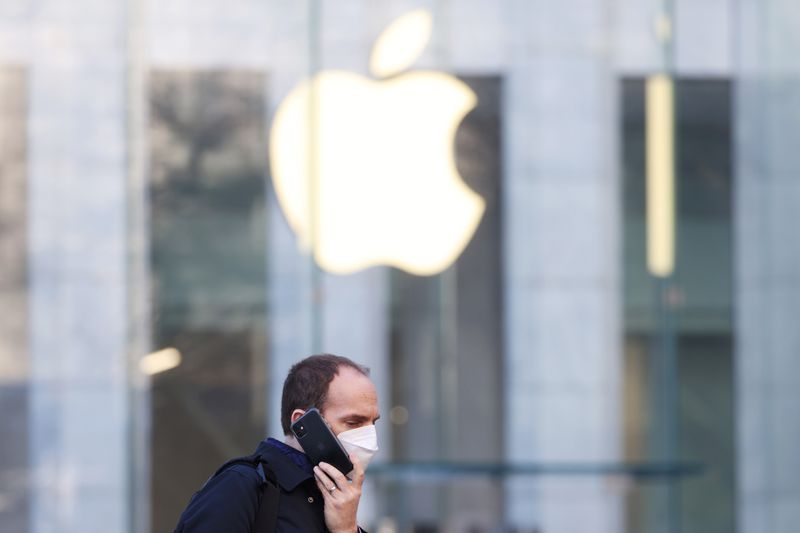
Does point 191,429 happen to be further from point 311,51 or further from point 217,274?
point 311,51

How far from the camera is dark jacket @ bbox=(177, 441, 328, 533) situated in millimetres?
3004

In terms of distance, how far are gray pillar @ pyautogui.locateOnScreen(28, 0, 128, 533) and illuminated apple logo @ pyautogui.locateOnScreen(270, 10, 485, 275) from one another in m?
1.09

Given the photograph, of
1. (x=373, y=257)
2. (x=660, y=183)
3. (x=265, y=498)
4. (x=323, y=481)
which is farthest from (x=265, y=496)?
(x=660, y=183)

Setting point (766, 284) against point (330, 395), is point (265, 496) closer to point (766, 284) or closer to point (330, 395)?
point (330, 395)

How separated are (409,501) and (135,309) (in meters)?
2.08

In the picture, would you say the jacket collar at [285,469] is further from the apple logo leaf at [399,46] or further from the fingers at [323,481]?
the apple logo leaf at [399,46]

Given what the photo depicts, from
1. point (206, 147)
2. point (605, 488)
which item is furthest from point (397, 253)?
point (605, 488)

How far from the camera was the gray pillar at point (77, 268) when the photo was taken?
9.23 metres

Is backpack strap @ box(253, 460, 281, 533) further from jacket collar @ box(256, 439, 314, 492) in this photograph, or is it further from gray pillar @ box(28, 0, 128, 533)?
gray pillar @ box(28, 0, 128, 533)

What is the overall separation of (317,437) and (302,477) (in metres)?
0.09

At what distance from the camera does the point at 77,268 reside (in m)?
9.30

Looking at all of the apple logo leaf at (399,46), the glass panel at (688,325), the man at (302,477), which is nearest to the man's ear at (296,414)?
the man at (302,477)

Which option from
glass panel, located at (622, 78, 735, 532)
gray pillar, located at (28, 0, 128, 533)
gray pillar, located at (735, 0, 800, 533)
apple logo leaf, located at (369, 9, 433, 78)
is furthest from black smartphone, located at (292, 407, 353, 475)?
gray pillar, located at (735, 0, 800, 533)

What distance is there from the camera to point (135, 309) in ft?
30.7
